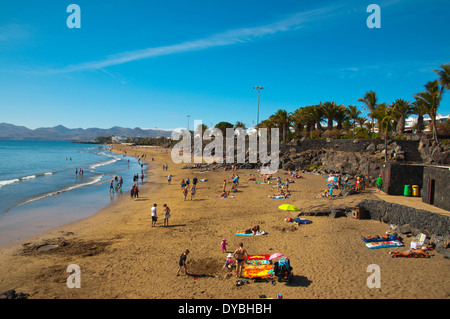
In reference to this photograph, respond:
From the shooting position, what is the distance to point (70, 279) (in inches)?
345

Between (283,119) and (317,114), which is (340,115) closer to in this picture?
(317,114)

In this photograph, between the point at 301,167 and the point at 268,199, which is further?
the point at 301,167

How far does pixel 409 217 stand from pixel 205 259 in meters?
9.74

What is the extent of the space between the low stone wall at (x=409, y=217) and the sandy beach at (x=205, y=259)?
580 millimetres

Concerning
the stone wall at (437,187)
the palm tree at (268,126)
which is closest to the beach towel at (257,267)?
the stone wall at (437,187)

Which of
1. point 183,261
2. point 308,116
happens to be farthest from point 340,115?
point 183,261

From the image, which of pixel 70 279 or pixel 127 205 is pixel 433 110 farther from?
pixel 70 279

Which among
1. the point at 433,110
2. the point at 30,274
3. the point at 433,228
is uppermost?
the point at 433,110

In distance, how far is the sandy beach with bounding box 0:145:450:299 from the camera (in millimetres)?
7816

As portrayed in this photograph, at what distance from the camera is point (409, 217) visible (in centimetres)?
1204
